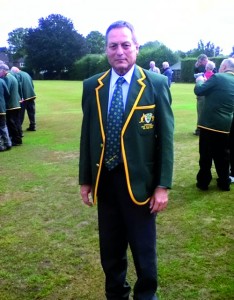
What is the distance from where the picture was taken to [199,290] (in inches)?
129

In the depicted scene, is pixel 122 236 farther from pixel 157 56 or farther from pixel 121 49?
pixel 157 56

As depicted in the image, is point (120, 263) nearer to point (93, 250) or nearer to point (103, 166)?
point (103, 166)

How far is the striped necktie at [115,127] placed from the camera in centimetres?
258

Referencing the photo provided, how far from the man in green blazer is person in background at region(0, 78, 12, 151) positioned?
6846 mm

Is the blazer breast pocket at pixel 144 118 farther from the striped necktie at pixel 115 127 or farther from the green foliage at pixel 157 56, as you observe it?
the green foliage at pixel 157 56

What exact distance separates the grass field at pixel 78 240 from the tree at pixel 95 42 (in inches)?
3263

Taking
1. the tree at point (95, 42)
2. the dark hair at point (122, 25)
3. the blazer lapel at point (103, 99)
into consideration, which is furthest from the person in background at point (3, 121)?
the tree at point (95, 42)

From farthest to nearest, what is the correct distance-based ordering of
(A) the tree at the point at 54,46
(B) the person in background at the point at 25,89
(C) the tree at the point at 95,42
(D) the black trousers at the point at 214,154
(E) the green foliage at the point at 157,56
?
(C) the tree at the point at 95,42 < (A) the tree at the point at 54,46 < (E) the green foliage at the point at 157,56 < (B) the person in background at the point at 25,89 < (D) the black trousers at the point at 214,154

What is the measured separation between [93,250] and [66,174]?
3157mm

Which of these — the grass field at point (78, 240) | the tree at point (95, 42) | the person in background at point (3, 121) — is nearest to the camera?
the grass field at point (78, 240)

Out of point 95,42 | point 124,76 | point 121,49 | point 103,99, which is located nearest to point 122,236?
point 103,99

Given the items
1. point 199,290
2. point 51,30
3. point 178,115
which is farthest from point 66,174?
point 51,30

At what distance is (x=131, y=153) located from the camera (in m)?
2.56

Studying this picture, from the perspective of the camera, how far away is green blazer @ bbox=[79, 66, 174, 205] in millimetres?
2539
